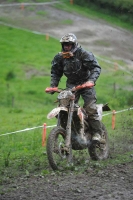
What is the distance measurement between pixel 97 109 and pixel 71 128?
75 cm

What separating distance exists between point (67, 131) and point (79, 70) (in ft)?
4.29

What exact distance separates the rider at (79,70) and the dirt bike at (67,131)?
16 cm

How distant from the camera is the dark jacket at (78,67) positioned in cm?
1179

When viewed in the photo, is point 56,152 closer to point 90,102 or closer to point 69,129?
point 69,129

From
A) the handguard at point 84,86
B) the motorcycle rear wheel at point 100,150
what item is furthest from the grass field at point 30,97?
the handguard at point 84,86

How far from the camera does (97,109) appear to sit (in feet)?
40.2

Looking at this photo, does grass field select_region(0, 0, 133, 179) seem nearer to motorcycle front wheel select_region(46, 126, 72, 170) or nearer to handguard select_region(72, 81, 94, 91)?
motorcycle front wheel select_region(46, 126, 72, 170)

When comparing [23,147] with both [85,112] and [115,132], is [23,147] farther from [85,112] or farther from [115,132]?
[85,112]

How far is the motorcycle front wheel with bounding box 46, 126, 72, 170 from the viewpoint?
36.0 ft

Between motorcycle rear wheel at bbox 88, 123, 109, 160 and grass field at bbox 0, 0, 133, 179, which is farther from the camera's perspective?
grass field at bbox 0, 0, 133, 179

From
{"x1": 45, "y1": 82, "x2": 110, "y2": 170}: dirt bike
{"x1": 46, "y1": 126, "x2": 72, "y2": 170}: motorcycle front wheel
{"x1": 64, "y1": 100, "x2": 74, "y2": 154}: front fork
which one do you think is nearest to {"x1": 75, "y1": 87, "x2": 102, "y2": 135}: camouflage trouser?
{"x1": 45, "y1": 82, "x2": 110, "y2": 170}: dirt bike

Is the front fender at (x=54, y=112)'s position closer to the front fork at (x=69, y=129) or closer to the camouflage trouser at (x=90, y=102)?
the front fork at (x=69, y=129)

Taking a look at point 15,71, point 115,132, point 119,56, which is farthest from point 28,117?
point 119,56

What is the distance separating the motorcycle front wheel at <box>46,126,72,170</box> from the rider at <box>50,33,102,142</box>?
948mm
